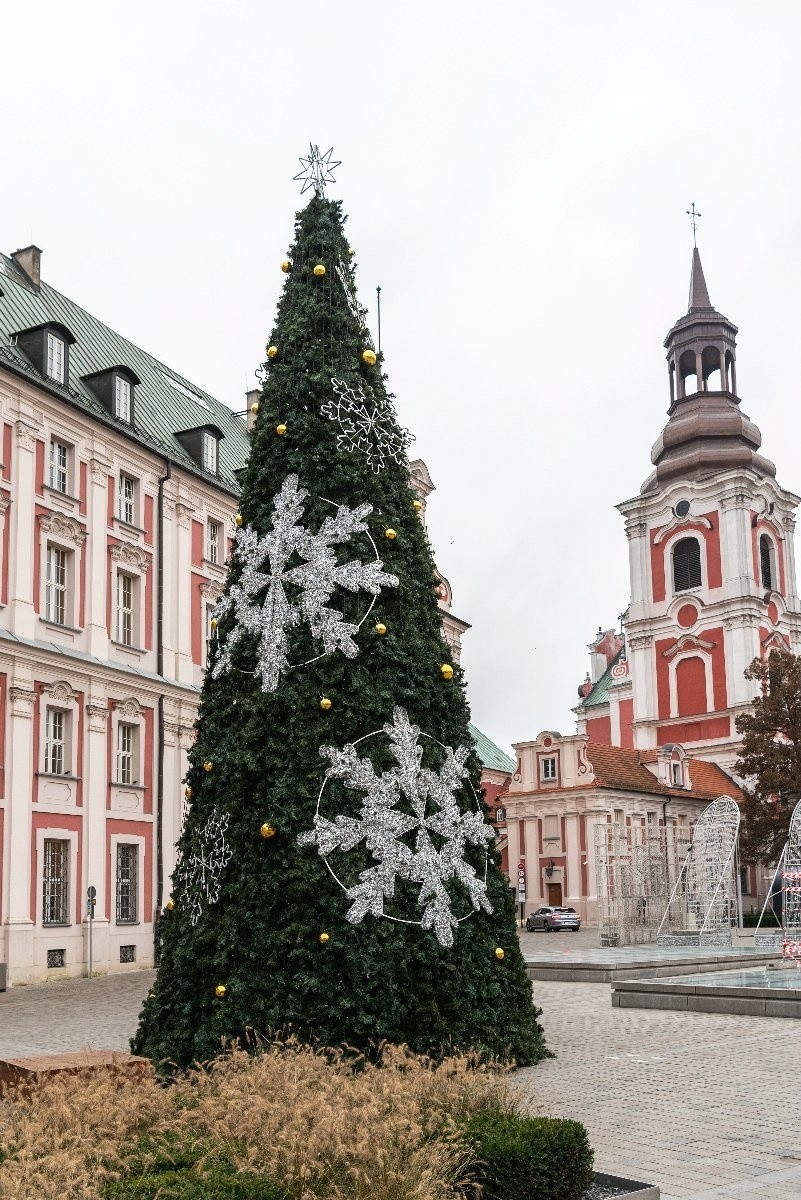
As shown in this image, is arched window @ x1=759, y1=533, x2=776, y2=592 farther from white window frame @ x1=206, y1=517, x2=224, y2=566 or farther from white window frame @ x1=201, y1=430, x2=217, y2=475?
white window frame @ x1=206, y1=517, x2=224, y2=566

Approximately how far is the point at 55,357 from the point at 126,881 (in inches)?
523

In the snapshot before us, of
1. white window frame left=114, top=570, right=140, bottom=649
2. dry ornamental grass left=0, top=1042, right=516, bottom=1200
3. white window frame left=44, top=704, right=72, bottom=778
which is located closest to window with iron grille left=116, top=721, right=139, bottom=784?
white window frame left=44, top=704, right=72, bottom=778

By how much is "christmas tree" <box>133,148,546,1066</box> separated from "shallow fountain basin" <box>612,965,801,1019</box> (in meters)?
7.62

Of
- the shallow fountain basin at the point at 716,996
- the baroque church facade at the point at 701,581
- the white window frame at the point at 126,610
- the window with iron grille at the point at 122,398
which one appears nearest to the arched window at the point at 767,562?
the baroque church facade at the point at 701,581

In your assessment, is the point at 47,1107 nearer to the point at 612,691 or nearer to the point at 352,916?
the point at 352,916

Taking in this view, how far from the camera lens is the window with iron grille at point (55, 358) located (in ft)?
102

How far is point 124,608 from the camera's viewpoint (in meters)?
33.4

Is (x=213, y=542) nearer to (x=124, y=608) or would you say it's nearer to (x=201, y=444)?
(x=201, y=444)

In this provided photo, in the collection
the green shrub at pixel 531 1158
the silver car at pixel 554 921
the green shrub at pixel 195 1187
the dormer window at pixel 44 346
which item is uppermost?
the dormer window at pixel 44 346

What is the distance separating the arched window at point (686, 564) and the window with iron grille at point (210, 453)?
131 feet

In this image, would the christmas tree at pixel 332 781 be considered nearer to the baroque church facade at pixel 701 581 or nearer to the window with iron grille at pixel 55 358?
the window with iron grille at pixel 55 358

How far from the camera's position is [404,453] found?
12.4 m

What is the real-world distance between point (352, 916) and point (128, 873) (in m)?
23.3

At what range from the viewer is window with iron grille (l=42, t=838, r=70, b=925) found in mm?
28672
